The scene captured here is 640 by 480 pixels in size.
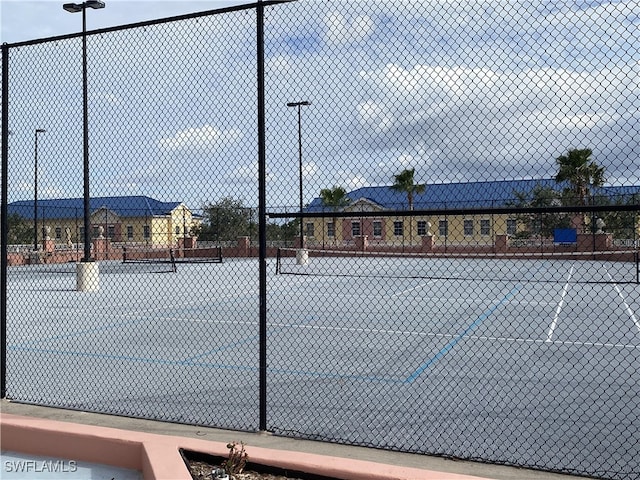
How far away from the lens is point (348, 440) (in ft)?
18.7

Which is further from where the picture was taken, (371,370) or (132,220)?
(132,220)

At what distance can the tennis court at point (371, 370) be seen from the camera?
19.9 feet

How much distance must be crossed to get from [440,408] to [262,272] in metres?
2.51

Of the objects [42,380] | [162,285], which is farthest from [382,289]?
[42,380]

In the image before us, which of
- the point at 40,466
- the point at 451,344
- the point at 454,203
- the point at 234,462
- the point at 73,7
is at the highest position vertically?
the point at 73,7

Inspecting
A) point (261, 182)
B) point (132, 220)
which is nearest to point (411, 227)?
point (261, 182)

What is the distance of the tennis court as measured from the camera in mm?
6059

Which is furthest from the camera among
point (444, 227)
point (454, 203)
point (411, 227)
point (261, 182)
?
point (444, 227)

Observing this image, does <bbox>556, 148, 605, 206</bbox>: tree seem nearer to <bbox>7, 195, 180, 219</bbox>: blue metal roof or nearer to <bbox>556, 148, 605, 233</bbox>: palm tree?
<bbox>556, 148, 605, 233</bbox>: palm tree

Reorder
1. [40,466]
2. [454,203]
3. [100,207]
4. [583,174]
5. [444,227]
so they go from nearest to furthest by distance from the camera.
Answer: [40,466] → [454,203] → [583,174] → [444,227] → [100,207]

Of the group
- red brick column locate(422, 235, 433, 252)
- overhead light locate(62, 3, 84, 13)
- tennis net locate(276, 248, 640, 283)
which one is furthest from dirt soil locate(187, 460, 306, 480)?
red brick column locate(422, 235, 433, 252)

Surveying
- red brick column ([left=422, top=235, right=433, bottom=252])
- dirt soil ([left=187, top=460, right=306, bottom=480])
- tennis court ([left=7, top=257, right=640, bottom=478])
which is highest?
red brick column ([left=422, top=235, right=433, bottom=252])

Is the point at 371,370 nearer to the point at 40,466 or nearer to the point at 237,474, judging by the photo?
the point at 237,474

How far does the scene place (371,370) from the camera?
8750 mm
